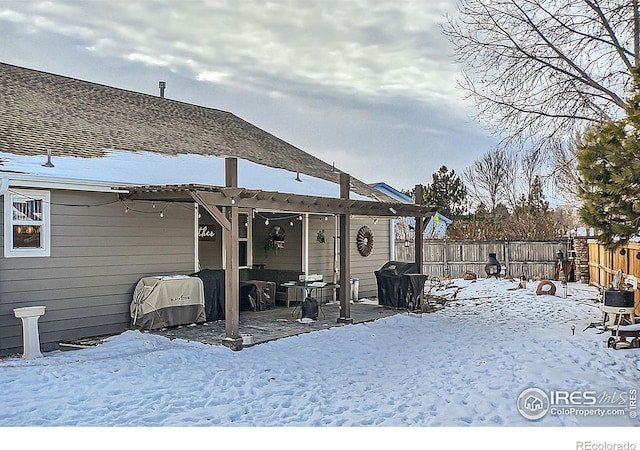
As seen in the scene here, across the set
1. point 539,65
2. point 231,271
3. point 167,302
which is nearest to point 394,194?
point 539,65

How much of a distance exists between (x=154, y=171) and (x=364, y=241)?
18.6 feet

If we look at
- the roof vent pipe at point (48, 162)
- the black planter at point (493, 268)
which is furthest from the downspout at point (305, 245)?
→ the black planter at point (493, 268)

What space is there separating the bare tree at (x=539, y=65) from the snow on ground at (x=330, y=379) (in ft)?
14.0

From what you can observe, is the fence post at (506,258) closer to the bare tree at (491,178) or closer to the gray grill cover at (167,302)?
the gray grill cover at (167,302)

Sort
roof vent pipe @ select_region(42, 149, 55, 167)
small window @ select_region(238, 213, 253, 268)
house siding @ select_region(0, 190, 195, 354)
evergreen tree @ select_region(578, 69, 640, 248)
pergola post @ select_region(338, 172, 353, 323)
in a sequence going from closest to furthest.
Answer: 1. evergreen tree @ select_region(578, 69, 640, 248)
2. house siding @ select_region(0, 190, 195, 354)
3. roof vent pipe @ select_region(42, 149, 55, 167)
4. pergola post @ select_region(338, 172, 353, 323)
5. small window @ select_region(238, 213, 253, 268)

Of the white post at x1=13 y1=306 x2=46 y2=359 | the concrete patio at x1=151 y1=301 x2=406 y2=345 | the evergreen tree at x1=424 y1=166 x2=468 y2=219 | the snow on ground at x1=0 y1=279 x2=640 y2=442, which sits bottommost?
the snow on ground at x1=0 y1=279 x2=640 y2=442

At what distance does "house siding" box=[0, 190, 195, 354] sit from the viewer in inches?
284

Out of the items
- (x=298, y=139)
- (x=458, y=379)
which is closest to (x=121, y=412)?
(x=458, y=379)

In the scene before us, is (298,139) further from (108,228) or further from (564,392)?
(564,392)

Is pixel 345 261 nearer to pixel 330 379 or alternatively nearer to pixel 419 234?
pixel 419 234

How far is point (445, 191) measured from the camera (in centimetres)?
2692

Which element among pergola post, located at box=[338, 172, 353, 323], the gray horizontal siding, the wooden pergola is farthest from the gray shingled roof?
pergola post, located at box=[338, 172, 353, 323]

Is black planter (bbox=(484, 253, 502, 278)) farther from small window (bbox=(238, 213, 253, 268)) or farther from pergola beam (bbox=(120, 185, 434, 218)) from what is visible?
small window (bbox=(238, 213, 253, 268))

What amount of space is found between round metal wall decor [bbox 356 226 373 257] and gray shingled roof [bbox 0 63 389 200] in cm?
91
